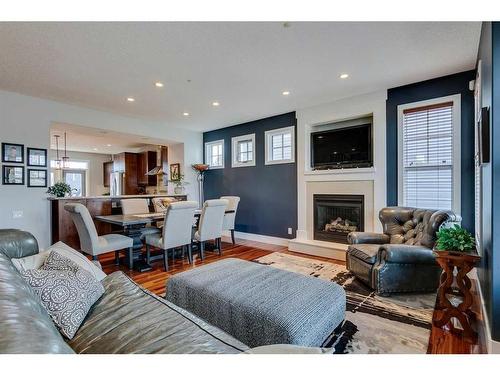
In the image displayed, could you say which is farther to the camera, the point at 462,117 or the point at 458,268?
the point at 462,117

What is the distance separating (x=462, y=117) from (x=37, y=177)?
638 centimetres

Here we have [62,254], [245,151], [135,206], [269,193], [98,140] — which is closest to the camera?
[62,254]

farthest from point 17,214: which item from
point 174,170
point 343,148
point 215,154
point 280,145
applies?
point 343,148

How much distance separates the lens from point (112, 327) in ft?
4.33

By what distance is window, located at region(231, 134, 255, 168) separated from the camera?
593 cm

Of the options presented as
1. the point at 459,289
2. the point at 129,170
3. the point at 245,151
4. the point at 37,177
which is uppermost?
the point at 245,151

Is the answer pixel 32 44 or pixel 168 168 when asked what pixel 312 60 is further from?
pixel 168 168

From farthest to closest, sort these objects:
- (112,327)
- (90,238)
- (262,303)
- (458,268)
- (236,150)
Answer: (236,150), (90,238), (458,268), (262,303), (112,327)

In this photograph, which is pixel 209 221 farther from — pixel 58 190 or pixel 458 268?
pixel 458 268

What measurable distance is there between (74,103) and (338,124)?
A: 4653 millimetres

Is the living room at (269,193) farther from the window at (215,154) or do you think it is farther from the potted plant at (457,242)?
the window at (215,154)

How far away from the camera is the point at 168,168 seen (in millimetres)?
7121

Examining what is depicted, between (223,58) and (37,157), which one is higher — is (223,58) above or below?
above
